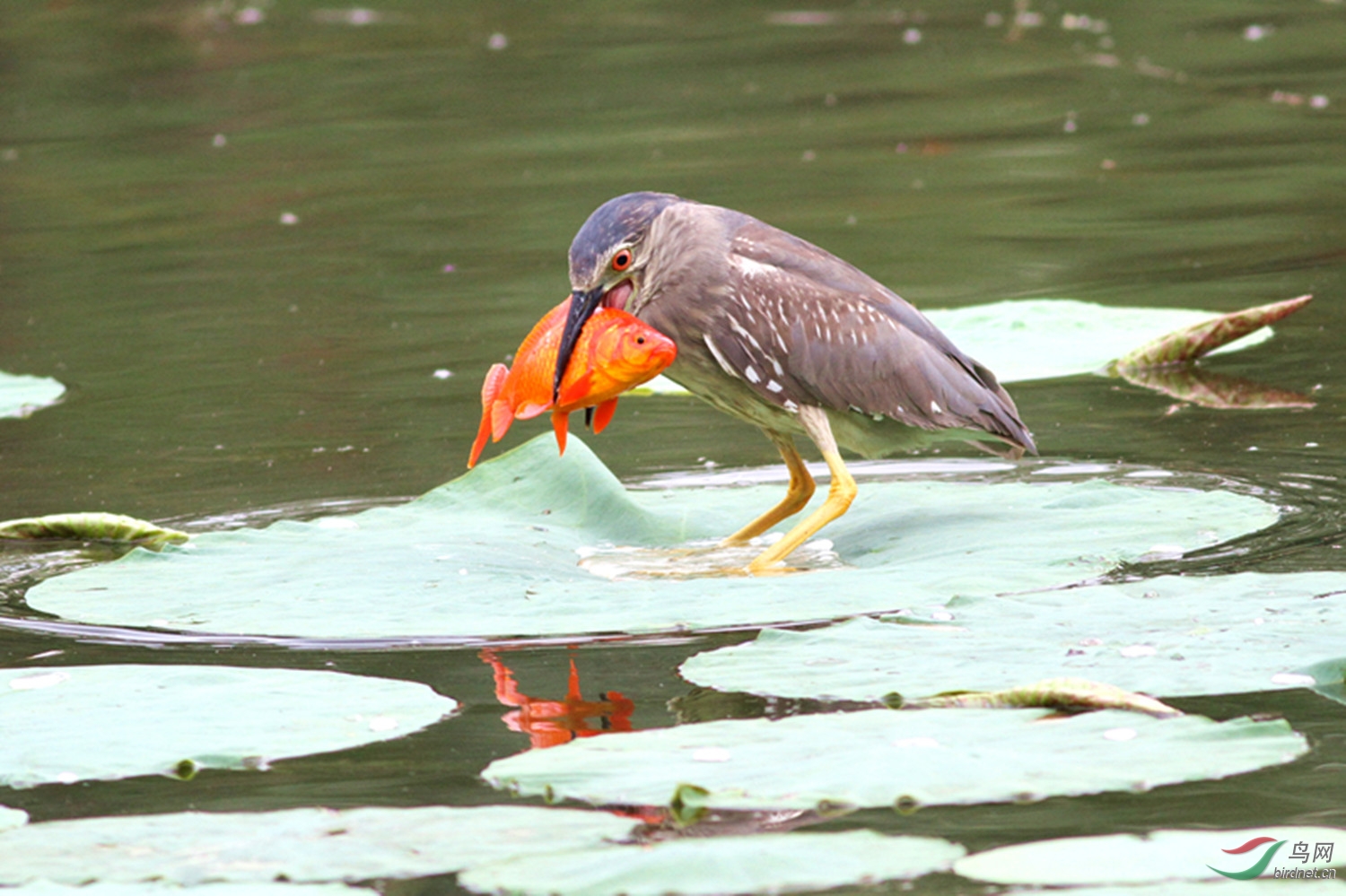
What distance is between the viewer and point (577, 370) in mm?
5746

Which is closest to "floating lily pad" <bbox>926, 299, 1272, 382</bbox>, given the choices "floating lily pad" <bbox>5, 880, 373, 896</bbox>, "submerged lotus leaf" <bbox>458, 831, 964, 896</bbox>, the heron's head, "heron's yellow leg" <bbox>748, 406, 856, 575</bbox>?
"heron's yellow leg" <bbox>748, 406, 856, 575</bbox>

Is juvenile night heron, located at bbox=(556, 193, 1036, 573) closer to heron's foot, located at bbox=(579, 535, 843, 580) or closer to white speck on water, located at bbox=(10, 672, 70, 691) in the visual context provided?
heron's foot, located at bbox=(579, 535, 843, 580)

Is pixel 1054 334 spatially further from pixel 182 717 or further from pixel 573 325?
pixel 182 717

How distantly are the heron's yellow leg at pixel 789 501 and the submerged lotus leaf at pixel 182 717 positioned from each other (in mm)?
1864

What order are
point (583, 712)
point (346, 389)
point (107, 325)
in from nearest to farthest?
point (583, 712), point (346, 389), point (107, 325)

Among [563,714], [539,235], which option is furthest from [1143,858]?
[539,235]

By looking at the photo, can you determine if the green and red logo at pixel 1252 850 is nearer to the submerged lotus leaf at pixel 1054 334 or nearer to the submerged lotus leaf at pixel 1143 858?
the submerged lotus leaf at pixel 1143 858

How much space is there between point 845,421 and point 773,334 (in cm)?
40

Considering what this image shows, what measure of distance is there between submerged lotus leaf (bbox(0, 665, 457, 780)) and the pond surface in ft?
0.22

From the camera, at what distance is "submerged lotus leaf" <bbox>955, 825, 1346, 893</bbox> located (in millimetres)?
2984

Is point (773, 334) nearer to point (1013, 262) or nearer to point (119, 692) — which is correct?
point (119, 692)

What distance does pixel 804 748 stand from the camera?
3680mm

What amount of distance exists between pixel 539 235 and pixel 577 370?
679 cm

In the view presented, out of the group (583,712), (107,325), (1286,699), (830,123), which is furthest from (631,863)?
(830,123)
